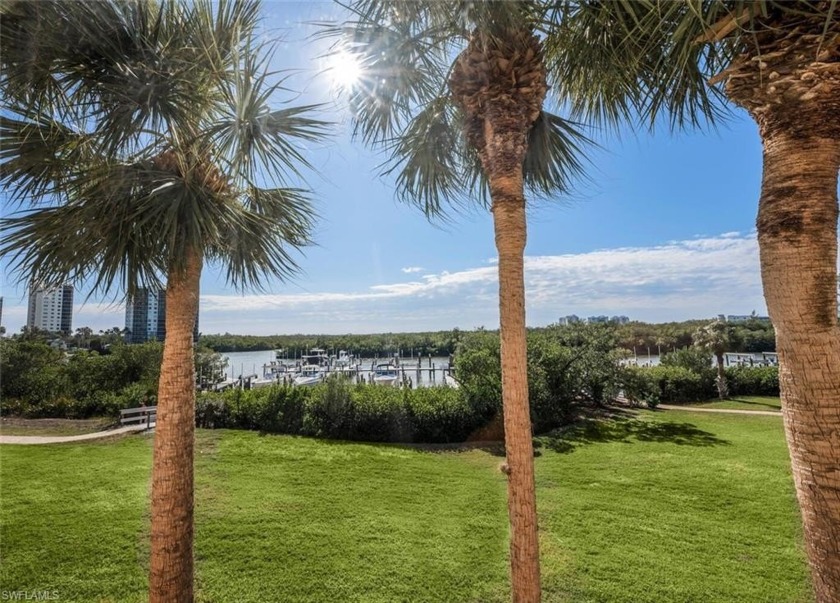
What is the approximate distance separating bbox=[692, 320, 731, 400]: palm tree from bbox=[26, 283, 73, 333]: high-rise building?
80.1ft

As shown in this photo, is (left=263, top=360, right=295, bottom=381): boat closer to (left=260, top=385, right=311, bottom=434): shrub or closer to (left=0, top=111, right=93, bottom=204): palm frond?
(left=260, top=385, right=311, bottom=434): shrub

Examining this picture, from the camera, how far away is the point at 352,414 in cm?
1112

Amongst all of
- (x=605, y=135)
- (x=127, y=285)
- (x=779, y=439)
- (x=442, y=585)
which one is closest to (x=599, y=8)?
(x=605, y=135)

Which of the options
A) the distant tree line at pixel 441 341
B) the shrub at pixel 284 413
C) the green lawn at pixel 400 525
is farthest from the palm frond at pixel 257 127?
the distant tree line at pixel 441 341

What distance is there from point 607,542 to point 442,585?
2403mm

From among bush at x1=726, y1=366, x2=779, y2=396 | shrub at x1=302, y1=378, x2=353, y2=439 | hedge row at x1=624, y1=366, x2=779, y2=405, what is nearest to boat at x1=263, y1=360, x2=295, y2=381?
shrub at x1=302, y1=378, x2=353, y2=439

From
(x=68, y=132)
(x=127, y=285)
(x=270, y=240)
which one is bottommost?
(x=127, y=285)

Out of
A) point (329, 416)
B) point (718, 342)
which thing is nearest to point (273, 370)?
point (329, 416)

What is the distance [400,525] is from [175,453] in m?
3.74

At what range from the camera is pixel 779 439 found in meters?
11.0

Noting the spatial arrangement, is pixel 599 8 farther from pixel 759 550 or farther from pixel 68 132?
pixel 759 550

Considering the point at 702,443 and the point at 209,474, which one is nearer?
the point at 209,474

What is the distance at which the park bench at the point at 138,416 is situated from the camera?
35.5 feet

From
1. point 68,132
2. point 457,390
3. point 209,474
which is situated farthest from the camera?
point 457,390
